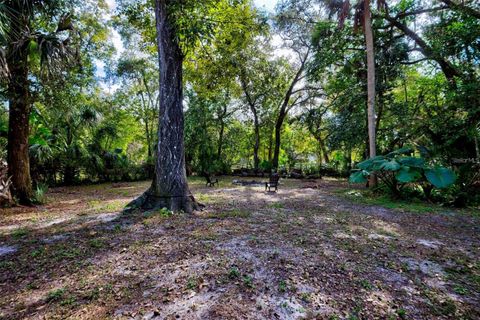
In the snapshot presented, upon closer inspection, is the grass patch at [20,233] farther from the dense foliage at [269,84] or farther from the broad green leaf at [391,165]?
the broad green leaf at [391,165]

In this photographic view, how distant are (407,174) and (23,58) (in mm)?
9806

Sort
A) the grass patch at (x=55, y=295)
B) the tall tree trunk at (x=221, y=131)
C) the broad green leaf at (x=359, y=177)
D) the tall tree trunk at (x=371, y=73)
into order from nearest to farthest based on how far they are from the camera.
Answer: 1. the grass patch at (x=55, y=295)
2. the broad green leaf at (x=359, y=177)
3. the tall tree trunk at (x=371, y=73)
4. the tall tree trunk at (x=221, y=131)

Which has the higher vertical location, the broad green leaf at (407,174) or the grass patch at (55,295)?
the broad green leaf at (407,174)

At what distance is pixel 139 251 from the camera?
10.5 ft

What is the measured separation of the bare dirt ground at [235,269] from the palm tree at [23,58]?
7.77ft

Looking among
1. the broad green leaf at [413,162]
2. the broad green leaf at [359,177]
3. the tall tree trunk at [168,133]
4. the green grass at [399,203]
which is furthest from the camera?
the broad green leaf at [359,177]

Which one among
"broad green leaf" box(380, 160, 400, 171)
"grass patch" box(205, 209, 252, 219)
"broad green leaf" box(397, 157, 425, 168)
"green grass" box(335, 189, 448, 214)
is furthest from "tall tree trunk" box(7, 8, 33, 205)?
"green grass" box(335, 189, 448, 214)

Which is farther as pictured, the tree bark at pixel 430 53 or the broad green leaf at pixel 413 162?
the tree bark at pixel 430 53

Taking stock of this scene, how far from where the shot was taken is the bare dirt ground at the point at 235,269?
2.03 metres

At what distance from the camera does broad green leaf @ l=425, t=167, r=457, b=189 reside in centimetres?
559

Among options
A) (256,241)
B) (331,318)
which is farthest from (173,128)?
(331,318)

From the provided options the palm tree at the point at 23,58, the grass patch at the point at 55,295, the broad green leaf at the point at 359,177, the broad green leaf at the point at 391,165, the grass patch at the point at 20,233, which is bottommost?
the grass patch at the point at 55,295

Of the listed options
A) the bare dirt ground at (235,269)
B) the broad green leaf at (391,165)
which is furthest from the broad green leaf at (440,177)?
the bare dirt ground at (235,269)

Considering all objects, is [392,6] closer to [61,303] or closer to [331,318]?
[331,318]
